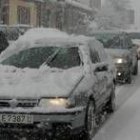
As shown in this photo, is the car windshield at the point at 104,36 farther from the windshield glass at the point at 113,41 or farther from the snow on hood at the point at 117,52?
the snow on hood at the point at 117,52

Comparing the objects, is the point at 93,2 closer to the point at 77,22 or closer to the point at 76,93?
the point at 77,22

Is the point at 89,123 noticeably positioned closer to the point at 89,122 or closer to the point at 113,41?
the point at 89,122

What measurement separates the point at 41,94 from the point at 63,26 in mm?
42902

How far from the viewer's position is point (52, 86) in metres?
7.23

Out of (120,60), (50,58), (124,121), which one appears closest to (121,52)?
(120,60)

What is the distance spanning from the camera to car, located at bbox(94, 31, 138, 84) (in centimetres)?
1492

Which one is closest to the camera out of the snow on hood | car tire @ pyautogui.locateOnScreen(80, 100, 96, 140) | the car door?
car tire @ pyautogui.locateOnScreen(80, 100, 96, 140)

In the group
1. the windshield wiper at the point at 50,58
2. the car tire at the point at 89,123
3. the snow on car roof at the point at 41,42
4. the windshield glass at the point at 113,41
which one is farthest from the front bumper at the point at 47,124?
the windshield glass at the point at 113,41

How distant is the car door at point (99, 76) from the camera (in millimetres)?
8271

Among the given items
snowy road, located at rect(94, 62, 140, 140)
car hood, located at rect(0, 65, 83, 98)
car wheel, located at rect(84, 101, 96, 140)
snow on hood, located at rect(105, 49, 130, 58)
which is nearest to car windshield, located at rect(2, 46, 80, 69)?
car hood, located at rect(0, 65, 83, 98)

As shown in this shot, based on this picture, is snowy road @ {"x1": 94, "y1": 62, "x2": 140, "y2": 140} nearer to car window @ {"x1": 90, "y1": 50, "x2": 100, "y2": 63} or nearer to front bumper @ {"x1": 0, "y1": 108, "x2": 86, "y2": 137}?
front bumper @ {"x1": 0, "y1": 108, "x2": 86, "y2": 137}

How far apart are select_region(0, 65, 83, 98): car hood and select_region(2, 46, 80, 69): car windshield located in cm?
26

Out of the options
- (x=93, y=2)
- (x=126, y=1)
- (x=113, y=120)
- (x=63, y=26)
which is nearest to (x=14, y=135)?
(x=113, y=120)

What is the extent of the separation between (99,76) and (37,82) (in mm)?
1470
